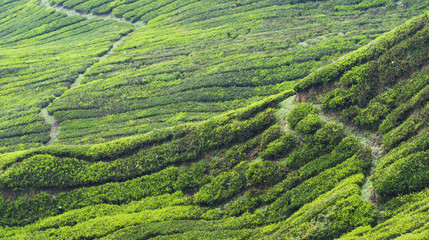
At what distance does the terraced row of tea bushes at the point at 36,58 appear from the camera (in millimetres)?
39244

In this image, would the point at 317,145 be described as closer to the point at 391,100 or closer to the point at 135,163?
the point at 391,100

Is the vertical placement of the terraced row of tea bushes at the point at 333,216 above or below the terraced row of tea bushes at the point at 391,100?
below

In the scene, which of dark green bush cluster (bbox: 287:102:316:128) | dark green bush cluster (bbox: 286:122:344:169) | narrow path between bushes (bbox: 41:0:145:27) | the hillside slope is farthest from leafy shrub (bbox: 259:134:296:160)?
narrow path between bushes (bbox: 41:0:145:27)

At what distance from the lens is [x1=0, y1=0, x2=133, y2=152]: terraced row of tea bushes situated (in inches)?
1545

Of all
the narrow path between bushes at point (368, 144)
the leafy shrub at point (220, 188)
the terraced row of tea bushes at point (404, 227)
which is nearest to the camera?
the terraced row of tea bushes at point (404, 227)

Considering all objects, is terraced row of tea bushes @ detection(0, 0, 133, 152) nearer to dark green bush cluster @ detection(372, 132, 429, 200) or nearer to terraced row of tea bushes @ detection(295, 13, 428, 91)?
terraced row of tea bushes @ detection(295, 13, 428, 91)

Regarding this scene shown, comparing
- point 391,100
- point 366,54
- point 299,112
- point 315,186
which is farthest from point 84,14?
point 315,186

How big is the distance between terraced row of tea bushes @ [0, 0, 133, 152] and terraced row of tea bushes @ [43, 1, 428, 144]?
287 centimetres

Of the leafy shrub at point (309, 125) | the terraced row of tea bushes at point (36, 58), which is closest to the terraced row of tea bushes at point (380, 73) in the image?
the leafy shrub at point (309, 125)

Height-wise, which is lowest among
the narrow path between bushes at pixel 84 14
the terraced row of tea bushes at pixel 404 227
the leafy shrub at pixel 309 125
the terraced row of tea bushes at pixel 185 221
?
the terraced row of tea bushes at pixel 185 221

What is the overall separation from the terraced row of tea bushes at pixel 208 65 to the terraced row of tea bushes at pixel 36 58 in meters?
2.87

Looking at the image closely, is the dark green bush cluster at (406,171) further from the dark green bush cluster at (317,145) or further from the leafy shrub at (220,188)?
the leafy shrub at (220,188)

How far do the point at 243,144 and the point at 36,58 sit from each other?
48566 millimetres

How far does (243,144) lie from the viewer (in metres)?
23.4
